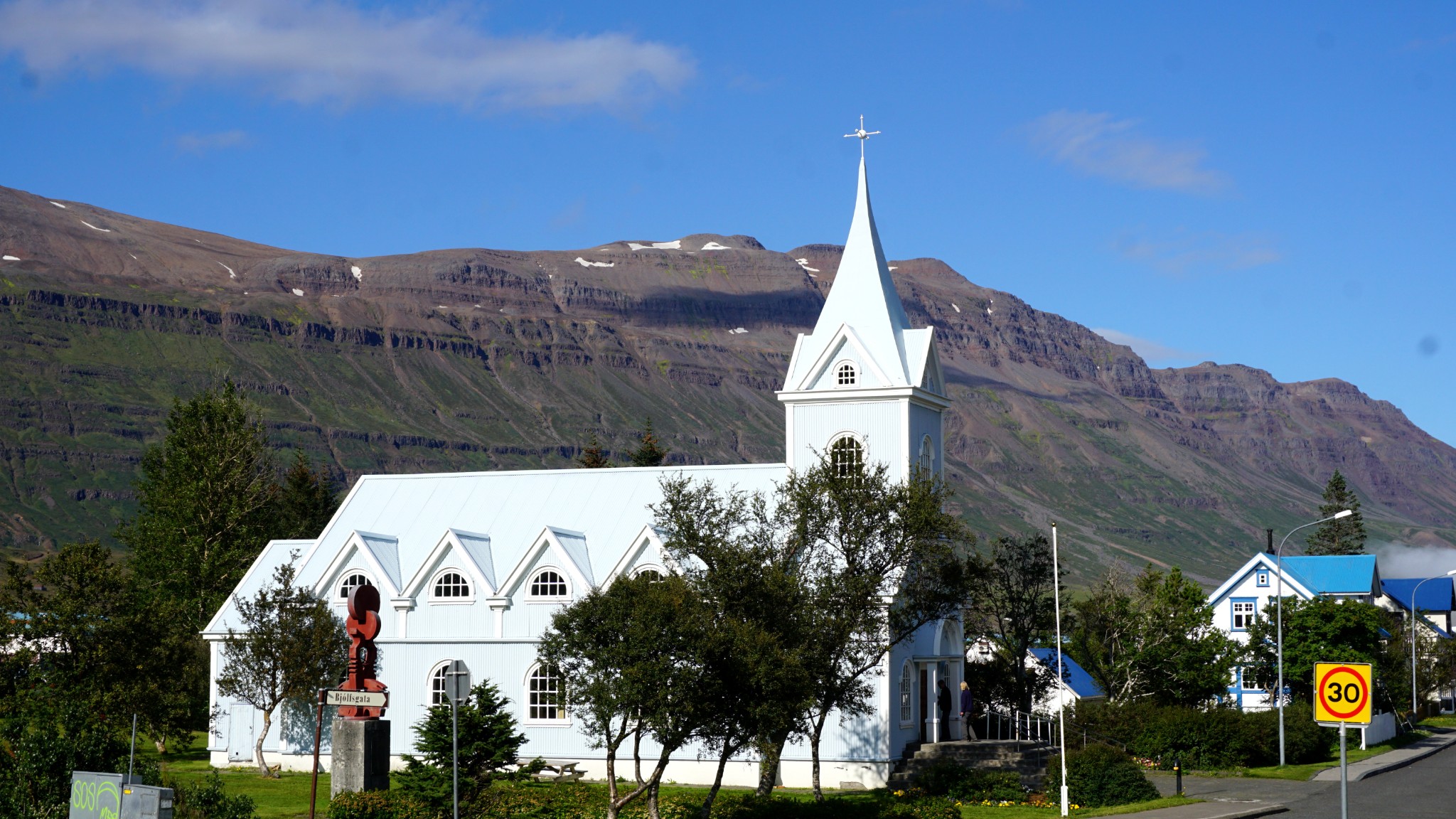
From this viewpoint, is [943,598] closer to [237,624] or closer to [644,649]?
[644,649]

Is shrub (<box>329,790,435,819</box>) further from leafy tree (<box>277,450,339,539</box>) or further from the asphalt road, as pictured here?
leafy tree (<box>277,450,339,539</box>)

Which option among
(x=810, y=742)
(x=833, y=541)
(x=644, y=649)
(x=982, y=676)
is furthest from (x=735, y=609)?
(x=982, y=676)

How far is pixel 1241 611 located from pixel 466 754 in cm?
6314

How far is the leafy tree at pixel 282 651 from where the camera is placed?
4359 centimetres

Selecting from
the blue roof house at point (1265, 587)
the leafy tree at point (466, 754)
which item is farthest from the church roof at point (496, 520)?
the blue roof house at point (1265, 587)

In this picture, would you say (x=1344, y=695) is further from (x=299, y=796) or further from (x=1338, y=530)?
(x=1338, y=530)

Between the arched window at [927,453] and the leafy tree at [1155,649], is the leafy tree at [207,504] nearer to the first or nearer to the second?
the arched window at [927,453]

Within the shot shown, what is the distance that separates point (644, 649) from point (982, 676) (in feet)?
71.0

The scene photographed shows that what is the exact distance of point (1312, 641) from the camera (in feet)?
195

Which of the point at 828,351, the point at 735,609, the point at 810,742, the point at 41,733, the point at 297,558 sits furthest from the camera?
the point at 297,558

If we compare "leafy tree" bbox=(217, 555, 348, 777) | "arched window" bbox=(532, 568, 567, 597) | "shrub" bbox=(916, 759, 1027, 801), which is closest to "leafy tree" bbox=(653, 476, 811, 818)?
"shrub" bbox=(916, 759, 1027, 801)

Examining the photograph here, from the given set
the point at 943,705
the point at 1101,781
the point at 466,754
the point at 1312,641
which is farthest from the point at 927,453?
the point at 1312,641

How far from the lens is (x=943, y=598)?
37688mm

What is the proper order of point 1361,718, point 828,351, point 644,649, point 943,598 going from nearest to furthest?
point 1361,718, point 644,649, point 943,598, point 828,351
